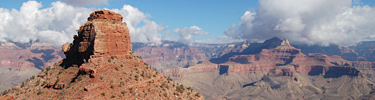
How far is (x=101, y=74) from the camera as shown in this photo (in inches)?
1705

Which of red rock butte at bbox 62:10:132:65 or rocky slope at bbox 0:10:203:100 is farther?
red rock butte at bbox 62:10:132:65

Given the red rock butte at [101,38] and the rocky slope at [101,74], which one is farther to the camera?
the red rock butte at [101,38]

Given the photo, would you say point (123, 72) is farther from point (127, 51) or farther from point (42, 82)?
point (42, 82)

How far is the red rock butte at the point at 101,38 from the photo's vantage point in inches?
1874

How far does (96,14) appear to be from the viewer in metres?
53.7

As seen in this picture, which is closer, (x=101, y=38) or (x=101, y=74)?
(x=101, y=74)

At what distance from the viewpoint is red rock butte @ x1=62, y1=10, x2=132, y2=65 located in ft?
156

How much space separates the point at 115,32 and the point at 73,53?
1302 centimetres

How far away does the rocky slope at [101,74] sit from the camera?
41.2m

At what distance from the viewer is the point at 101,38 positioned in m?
47.5

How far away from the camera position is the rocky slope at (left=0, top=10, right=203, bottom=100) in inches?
1622

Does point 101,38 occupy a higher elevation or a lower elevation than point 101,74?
higher

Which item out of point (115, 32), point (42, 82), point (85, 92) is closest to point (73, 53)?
point (42, 82)

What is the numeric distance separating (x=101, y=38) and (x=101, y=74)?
8117 millimetres
